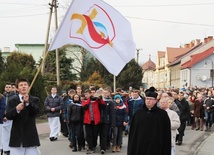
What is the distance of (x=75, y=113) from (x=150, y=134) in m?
5.51

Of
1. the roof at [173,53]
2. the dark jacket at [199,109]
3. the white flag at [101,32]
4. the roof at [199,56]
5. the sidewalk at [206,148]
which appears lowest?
the sidewalk at [206,148]

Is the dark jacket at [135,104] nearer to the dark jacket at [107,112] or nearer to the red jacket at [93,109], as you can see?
the dark jacket at [107,112]

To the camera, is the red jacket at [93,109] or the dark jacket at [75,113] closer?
the red jacket at [93,109]

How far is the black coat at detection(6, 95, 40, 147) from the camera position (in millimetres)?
6188

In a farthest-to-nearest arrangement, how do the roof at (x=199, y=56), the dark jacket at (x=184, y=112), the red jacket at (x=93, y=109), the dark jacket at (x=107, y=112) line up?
the roof at (x=199, y=56), the dark jacket at (x=184, y=112), the dark jacket at (x=107, y=112), the red jacket at (x=93, y=109)

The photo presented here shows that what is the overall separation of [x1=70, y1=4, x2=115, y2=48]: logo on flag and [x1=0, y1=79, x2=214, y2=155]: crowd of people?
5.44ft

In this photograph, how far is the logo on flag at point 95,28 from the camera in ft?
27.8

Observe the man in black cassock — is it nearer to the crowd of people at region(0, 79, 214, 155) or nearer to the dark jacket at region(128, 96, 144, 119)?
the crowd of people at region(0, 79, 214, 155)

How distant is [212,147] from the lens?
13070mm

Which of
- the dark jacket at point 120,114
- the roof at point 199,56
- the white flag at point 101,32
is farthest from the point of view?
the roof at point 199,56

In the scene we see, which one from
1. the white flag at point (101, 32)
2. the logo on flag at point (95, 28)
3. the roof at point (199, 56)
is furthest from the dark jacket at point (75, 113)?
the roof at point (199, 56)

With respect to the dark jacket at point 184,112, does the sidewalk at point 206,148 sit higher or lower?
lower

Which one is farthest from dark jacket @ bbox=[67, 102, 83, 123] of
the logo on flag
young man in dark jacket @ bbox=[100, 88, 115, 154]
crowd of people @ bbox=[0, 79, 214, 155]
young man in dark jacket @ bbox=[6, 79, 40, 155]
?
young man in dark jacket @ bbox=[6, 79, 40, 155]

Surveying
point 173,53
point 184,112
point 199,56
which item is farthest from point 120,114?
point 173,53
